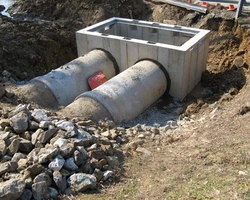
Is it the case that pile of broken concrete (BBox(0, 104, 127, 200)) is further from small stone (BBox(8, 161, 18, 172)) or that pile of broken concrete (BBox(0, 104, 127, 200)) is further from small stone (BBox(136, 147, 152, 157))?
small stone (BBox(136, 147, 152, 157))

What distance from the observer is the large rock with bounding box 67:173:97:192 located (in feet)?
16.1

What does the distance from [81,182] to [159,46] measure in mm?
6007

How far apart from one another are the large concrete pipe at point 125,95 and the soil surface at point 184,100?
2.94ft

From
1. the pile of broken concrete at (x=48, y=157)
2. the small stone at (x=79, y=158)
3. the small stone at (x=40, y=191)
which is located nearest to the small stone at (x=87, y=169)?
the pile of broken concrete at (x=48, y=157)

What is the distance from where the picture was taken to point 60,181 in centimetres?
482

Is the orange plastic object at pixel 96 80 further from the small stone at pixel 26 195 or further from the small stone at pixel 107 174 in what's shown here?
the small stone at pixel 26 195

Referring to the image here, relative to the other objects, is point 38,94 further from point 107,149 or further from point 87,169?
point 87,169

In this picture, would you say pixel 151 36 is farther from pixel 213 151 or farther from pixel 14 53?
pixel 213 151

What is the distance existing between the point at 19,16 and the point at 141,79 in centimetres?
1436

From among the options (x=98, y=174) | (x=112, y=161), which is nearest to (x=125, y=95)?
(x=112, y=161)

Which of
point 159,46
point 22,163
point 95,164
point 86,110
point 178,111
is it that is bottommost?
point 178,111

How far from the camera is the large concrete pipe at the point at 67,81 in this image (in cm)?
869

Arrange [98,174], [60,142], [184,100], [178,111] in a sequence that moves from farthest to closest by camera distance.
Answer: [184,100], [178,111], [60,142], [98,174]

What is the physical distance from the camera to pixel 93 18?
1702cm
